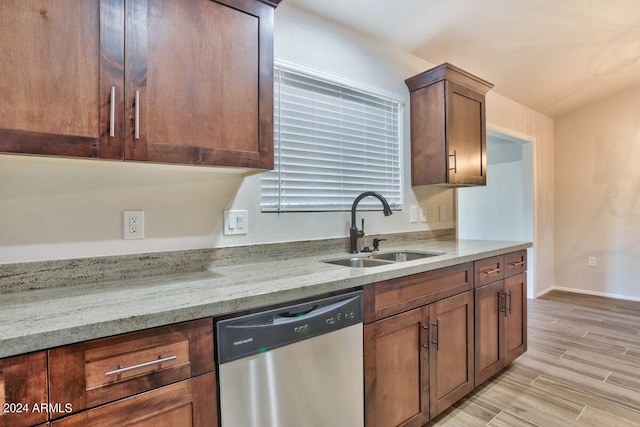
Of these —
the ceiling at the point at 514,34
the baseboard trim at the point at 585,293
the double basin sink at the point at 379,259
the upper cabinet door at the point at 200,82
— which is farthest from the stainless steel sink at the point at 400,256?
the baseboard trim at the point at 585,293

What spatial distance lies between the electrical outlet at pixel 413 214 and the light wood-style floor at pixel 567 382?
47.5 inches

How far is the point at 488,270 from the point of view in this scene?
2.13m

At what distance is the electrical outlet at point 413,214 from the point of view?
2.65 metres

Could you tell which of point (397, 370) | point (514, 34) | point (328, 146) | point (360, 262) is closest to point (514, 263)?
point (360, 262)

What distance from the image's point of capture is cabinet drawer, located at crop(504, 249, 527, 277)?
7.56ft

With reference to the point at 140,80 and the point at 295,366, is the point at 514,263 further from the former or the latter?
the point at 140,80

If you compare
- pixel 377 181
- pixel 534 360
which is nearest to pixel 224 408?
pixel 377 181

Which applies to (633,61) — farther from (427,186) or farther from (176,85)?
(176,85)

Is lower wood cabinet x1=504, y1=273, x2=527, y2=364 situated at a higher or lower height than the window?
lower

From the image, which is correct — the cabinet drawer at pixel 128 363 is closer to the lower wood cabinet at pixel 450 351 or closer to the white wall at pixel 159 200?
the white wall at pixel 159 200

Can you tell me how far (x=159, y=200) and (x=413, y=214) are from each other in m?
1.85

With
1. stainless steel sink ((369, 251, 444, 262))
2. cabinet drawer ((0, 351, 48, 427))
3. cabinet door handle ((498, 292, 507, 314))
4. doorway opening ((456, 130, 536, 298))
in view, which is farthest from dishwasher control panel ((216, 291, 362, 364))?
doorway opening ((456, 130, 536, 298))

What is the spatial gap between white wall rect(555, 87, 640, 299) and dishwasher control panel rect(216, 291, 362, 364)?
4.52 metres

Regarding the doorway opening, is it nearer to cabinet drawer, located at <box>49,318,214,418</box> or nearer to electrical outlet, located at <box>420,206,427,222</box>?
electrical outlet, located at <box>420,206,427,222</box>
